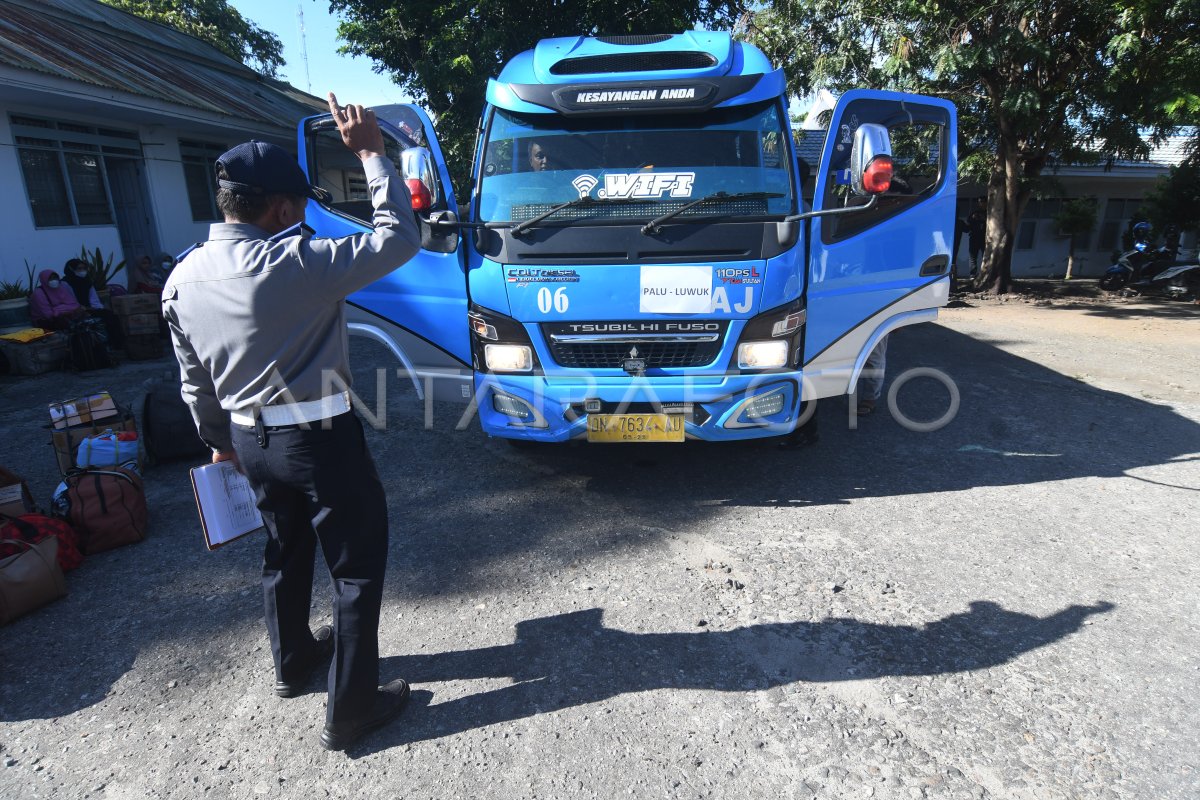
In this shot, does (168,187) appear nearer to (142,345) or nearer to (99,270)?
(99,270)

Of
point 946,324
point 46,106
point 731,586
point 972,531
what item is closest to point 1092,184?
point 946,324

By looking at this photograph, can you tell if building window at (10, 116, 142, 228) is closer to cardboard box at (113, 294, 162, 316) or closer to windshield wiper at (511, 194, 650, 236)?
cardboard box at (113, 294, 162, 316)

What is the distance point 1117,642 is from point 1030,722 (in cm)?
76

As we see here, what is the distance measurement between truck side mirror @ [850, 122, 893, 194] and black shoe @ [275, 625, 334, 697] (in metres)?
3.35

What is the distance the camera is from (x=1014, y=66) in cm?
1143

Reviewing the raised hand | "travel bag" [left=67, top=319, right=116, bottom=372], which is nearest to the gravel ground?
the raised hand

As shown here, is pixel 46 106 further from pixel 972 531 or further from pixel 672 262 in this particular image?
pixel 972 531

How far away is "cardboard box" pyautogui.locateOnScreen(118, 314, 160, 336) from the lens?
841cm

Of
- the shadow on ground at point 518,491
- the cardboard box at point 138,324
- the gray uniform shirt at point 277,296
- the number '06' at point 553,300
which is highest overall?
the gray uniform shirt at point 277,296

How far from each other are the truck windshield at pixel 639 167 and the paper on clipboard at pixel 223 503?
83.0 inches

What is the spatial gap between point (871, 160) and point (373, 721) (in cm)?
344

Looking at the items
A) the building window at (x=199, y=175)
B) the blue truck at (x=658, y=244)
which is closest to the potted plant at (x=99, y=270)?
the building window at (x=199, y=175)

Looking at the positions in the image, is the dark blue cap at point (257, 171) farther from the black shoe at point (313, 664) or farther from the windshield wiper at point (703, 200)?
the windshield wiper at point (703, 200)

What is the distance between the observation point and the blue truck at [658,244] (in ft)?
12.3
